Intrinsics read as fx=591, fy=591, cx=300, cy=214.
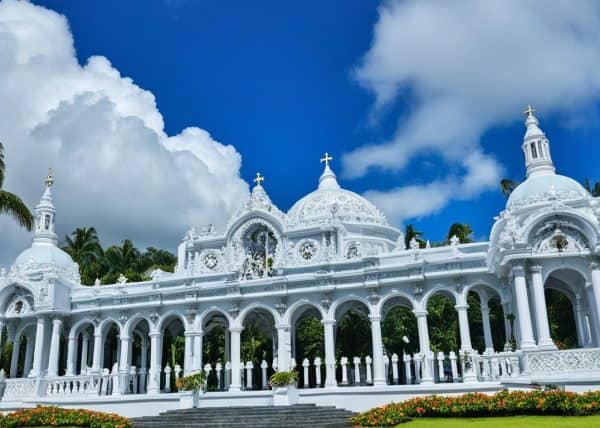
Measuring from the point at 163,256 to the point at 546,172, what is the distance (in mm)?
32465

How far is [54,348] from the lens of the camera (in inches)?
1054

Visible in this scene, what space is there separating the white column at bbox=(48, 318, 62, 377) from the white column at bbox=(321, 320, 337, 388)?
491 inches

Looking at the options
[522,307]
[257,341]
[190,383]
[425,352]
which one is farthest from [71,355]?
[522,307]

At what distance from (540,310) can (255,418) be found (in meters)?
9.49

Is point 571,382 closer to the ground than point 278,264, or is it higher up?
closer to the ground

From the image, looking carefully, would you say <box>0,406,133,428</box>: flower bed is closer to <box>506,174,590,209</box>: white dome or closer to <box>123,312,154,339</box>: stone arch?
<box>123,312,154,339</box>: stone arch

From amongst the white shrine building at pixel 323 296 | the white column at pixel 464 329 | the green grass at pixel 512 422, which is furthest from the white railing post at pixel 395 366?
the green grass at pixel 512 422

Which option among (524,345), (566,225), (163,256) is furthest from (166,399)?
(163,256)

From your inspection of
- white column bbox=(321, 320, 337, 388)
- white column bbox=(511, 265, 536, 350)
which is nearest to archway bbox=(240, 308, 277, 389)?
white column bbox=(321, 320, 337, 388)

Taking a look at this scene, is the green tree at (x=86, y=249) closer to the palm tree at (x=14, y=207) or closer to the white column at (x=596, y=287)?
the palm tree at (x=14, y=207)

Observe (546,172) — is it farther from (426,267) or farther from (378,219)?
(378,219)

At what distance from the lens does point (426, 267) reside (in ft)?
74.9

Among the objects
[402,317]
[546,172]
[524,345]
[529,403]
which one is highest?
[546,172]

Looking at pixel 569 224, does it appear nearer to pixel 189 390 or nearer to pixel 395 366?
pixel 395 366
